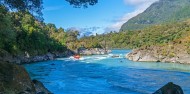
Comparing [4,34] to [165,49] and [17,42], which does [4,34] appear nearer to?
[17,42]

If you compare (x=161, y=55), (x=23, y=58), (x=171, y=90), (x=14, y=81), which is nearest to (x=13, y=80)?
(x=14, y=81)

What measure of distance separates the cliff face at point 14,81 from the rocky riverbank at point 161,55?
76.2 meters

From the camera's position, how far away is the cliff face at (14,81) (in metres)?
23.9

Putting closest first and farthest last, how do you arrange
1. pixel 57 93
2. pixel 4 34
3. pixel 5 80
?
pixel 5 80, pixel 57 93, pixel 4 34

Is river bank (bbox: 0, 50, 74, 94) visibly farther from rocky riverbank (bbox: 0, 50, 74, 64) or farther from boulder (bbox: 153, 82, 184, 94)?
rocky riverbank (bbox: 0, 50, 74, 64)

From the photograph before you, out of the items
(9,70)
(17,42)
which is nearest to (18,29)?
(17,42)

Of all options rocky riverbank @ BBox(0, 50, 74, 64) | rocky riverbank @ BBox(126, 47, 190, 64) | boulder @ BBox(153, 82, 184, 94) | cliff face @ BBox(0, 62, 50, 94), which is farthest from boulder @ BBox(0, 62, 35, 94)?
rocky riverbank @ BBox(126, 47, 190, 64)

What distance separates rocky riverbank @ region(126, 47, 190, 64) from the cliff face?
250 ft

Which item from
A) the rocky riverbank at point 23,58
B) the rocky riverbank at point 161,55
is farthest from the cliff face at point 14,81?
the rocky riverbank at point 161,55

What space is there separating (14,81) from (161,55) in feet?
287

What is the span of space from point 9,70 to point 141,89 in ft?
83.9

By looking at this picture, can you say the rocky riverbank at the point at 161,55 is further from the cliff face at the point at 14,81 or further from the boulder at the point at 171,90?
the cliff face at the point at 14,81

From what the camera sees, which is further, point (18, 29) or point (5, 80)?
point (18, 29)

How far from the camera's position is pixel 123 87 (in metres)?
49.3
